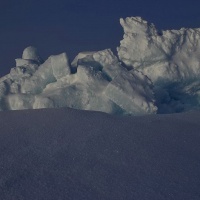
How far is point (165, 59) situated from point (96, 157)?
2796 millimetres

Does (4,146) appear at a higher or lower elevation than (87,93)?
higher

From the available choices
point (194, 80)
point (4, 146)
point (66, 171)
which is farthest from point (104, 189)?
point (194, 80)

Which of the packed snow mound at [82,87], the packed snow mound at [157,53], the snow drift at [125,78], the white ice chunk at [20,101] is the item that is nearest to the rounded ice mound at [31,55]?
the snow drift at [125,78]

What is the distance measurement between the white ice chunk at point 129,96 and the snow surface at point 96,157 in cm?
67

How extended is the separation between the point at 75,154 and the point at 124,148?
36cm

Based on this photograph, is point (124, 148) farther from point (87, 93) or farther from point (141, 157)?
point (87, 93)

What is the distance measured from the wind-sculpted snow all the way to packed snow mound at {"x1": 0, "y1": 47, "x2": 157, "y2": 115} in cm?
36

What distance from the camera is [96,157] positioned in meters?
2.33

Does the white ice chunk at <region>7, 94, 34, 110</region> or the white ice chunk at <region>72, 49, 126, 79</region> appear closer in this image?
the white ice chunk at <region>7, 94, 34, 110</region>

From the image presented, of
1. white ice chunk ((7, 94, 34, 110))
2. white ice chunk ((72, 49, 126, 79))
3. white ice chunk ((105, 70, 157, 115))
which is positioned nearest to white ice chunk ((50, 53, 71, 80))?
white ice chunk ((72, 49, 126, 79))

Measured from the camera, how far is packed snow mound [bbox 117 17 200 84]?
15.6 ft

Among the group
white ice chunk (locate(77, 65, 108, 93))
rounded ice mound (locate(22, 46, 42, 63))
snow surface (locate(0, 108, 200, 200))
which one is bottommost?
rounded ice mound (locate(22, 46, 42, 63))

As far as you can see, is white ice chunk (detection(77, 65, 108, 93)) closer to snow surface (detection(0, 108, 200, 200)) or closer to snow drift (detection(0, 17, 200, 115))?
snow drift (detection(0, 17, 200, 115))

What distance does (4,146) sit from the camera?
2.49m
